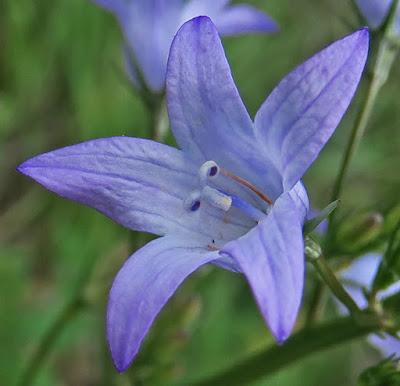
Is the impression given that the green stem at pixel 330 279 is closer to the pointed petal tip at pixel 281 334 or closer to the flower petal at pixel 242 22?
the pointed petal tip at pixel 281 334

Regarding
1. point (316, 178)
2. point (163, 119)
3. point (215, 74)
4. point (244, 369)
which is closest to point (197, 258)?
point (215, 74)

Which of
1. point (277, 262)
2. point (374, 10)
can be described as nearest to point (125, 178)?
point (277, 262)

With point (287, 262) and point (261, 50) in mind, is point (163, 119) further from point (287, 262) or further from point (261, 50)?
point (261, 50)

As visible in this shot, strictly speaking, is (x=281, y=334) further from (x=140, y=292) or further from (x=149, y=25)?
(x=149, y=25)

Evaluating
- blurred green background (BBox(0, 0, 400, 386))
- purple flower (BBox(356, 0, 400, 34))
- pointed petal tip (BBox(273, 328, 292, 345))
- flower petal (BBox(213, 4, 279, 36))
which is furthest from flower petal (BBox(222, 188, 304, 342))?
blurred green background (BBox(0, 0, 400, 386))

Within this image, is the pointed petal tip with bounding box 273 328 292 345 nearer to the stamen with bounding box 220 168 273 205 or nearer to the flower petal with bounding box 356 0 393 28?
the stamen with bounding box 220 168 273 205
